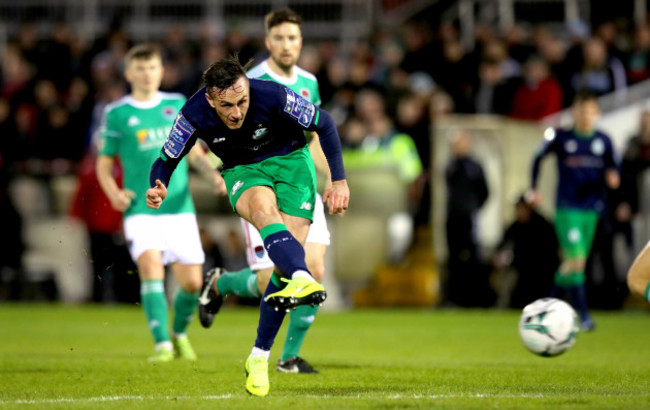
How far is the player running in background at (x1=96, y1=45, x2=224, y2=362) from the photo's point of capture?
379 inches

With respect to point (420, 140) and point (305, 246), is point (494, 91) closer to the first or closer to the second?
point (420, 140)

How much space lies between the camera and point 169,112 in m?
9.99

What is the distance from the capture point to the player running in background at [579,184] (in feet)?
43.7

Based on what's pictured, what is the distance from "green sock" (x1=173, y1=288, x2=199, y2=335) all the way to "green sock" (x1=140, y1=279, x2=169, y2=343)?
173 mm

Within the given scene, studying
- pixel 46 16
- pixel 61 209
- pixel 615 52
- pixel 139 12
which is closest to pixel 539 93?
pixel 615 52

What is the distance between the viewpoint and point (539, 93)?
17.7 m

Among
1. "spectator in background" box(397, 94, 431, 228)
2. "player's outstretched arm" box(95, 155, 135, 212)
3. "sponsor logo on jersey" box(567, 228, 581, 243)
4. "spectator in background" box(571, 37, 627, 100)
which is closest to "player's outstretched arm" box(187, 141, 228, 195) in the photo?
"player's outstretched arm" box(95, 155, 135, 212)

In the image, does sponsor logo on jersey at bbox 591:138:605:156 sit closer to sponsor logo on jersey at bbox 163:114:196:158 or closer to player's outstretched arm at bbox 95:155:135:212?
player's outstretched arm at bbox 95:155:135:212

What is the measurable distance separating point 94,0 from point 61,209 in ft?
24.6

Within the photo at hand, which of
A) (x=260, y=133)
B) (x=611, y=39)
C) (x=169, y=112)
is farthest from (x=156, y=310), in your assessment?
(x=611, y=39)

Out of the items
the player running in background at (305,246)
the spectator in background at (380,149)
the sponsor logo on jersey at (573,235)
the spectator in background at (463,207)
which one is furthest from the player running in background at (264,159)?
the spectator in background at (380,149)

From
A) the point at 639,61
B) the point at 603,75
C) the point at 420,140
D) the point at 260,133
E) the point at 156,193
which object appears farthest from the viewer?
the point at 420,140

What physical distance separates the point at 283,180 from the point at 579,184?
276 inches

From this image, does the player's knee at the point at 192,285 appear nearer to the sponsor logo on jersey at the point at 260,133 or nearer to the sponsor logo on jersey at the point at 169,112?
the sponsor logo on jersey at the point at 169,112
